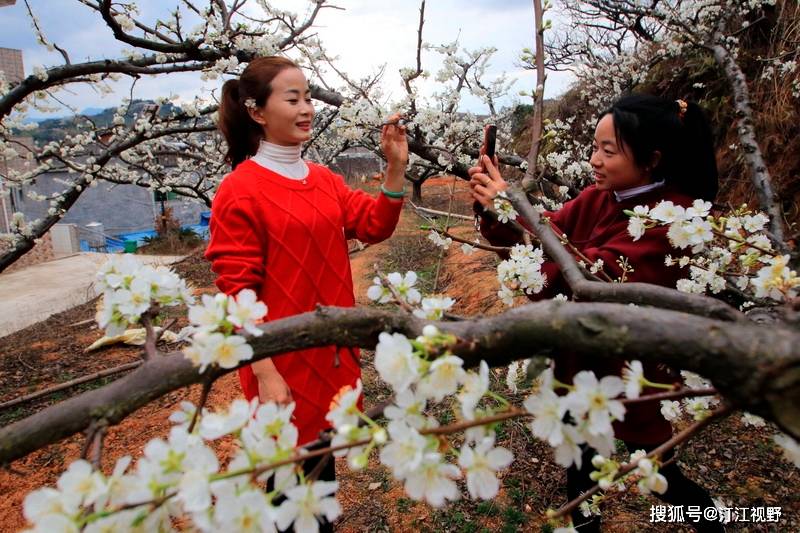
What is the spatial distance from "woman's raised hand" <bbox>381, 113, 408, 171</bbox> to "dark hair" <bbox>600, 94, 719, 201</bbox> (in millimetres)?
707

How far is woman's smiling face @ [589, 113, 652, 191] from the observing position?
1567 millimetres

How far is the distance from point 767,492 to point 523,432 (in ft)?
4.52

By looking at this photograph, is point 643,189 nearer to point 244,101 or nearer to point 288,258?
point 288,258

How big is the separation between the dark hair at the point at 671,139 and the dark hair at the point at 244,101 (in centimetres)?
114

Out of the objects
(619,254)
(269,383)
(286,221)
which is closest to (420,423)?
(269,383)

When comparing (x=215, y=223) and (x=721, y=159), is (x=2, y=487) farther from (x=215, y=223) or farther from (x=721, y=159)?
(x=721, y=159)

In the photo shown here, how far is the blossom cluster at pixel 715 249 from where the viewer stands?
37.6 inches

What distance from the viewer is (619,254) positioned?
157 cm

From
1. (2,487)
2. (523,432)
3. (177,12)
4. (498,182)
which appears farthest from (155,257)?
(498,182)

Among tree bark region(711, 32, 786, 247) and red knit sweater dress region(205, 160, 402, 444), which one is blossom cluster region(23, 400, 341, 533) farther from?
tree bark region(711, 32, 786, 247)

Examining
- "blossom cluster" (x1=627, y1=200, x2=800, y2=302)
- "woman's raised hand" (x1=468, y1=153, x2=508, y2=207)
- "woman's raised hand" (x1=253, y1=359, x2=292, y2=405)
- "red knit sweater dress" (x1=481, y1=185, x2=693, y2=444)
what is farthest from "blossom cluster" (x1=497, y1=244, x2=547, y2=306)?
"woman's raised hand" (x1=253, y1=359, x2=292, y2=405)

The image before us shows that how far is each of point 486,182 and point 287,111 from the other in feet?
2.33

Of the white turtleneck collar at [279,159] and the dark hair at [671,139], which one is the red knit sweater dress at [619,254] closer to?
the dark hair at [671,139]

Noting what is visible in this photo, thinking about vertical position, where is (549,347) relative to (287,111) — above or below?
below
